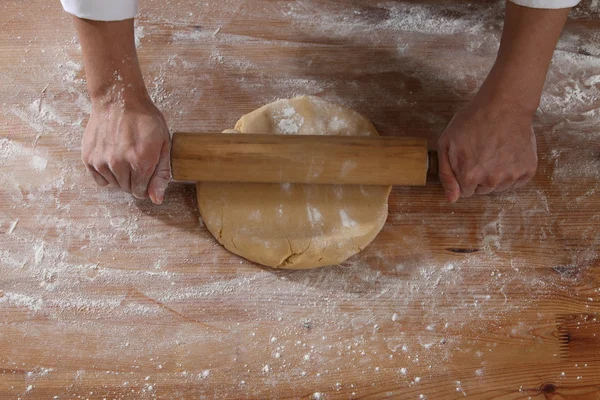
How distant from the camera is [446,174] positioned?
121cm

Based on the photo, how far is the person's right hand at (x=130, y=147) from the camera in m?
1.17

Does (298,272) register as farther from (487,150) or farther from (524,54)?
(524,54)

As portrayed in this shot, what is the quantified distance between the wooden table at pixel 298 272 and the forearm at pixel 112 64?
22cm

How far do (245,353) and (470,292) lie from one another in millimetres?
548

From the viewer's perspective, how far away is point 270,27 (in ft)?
5.23

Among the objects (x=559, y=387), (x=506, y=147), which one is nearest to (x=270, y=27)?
(x=506, y=147)

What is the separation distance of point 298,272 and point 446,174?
424 mm

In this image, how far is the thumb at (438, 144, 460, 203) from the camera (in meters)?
1.21

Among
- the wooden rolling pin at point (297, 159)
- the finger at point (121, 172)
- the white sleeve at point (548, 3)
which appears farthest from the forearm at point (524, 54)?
the finger at point (121, 172)

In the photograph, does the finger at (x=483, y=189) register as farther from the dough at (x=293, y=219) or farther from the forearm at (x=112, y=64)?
the forearm at (x=112, y=64)

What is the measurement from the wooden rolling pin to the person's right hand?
0.15 ft

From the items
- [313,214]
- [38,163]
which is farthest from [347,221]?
[38,163]

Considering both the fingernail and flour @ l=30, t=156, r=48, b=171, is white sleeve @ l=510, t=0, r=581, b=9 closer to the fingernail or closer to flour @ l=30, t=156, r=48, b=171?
the fingernail

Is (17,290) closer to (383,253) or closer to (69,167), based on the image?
(69,167)
